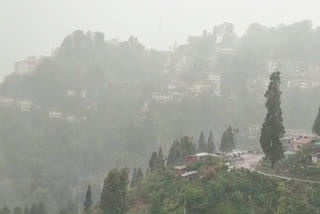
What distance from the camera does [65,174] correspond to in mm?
48594

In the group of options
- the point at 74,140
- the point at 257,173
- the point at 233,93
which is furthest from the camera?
the point at 233,93

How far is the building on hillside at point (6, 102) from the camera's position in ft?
192

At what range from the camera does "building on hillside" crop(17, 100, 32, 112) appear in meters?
58.3

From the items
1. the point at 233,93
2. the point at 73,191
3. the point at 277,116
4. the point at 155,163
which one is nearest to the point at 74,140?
the point at 73,191

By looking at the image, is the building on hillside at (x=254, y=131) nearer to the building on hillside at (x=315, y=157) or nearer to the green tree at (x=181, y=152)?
the green tree at (x=181, y=152)

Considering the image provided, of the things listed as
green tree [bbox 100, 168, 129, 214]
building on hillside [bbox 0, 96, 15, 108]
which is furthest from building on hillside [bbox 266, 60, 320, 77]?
green tree [bbox 100, 168, 129, 214]

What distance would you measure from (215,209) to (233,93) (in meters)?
45.2

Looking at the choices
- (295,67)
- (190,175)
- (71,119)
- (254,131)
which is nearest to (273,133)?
(190,175)

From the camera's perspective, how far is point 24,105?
193 ft

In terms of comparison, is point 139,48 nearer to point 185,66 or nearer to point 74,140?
point 185,66

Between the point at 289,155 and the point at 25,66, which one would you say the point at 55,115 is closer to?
the point at 25,66

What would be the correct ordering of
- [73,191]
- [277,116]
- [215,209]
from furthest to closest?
[73,191], [277,116], [215,209]

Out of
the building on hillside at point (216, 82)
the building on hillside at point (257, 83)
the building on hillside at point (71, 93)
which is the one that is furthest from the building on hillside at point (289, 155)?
the building on hillside at point (71, 93)

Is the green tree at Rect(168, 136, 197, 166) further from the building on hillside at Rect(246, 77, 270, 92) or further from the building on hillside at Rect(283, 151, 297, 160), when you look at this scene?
the building on hillside at Rect(246, 77, 270, 92)
